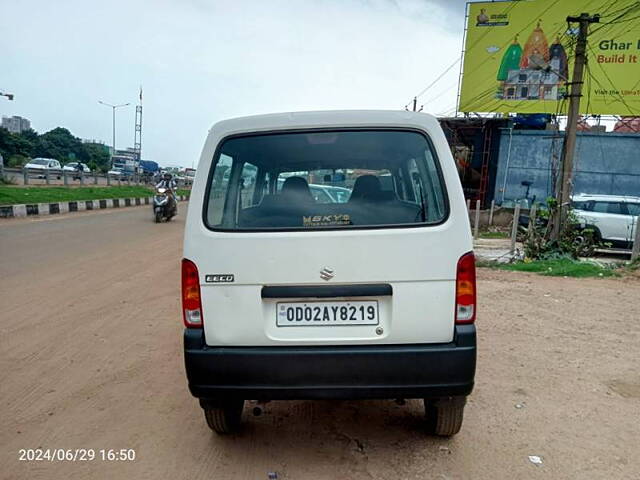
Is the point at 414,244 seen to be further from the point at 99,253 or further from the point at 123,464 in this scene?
the point at 99,253

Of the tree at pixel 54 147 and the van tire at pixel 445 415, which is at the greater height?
the tree at pixel 54 147

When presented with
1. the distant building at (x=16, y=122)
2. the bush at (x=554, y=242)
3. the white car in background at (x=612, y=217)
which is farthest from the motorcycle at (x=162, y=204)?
the distant building at (x=16, y=122)

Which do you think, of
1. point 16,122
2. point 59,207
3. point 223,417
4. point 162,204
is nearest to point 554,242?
point 223,417

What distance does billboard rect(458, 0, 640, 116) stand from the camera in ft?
64.0

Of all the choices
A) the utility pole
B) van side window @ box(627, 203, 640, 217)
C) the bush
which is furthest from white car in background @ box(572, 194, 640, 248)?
the utility pole

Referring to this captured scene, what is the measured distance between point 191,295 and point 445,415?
1.57m

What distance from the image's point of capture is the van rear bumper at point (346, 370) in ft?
7.73

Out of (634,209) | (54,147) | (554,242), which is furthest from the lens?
(54,147)

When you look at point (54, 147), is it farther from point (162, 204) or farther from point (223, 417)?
point (223, 417)

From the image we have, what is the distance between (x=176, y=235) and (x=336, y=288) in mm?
10767

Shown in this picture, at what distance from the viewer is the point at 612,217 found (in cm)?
1229

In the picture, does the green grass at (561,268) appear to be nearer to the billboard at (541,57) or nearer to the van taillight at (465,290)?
the van taillight at (465,290)

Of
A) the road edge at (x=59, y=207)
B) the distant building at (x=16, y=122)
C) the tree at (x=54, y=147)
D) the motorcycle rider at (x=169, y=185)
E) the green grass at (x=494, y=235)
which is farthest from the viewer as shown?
the distant building at (x=16, y=122)

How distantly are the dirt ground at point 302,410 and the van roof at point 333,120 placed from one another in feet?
5.91
